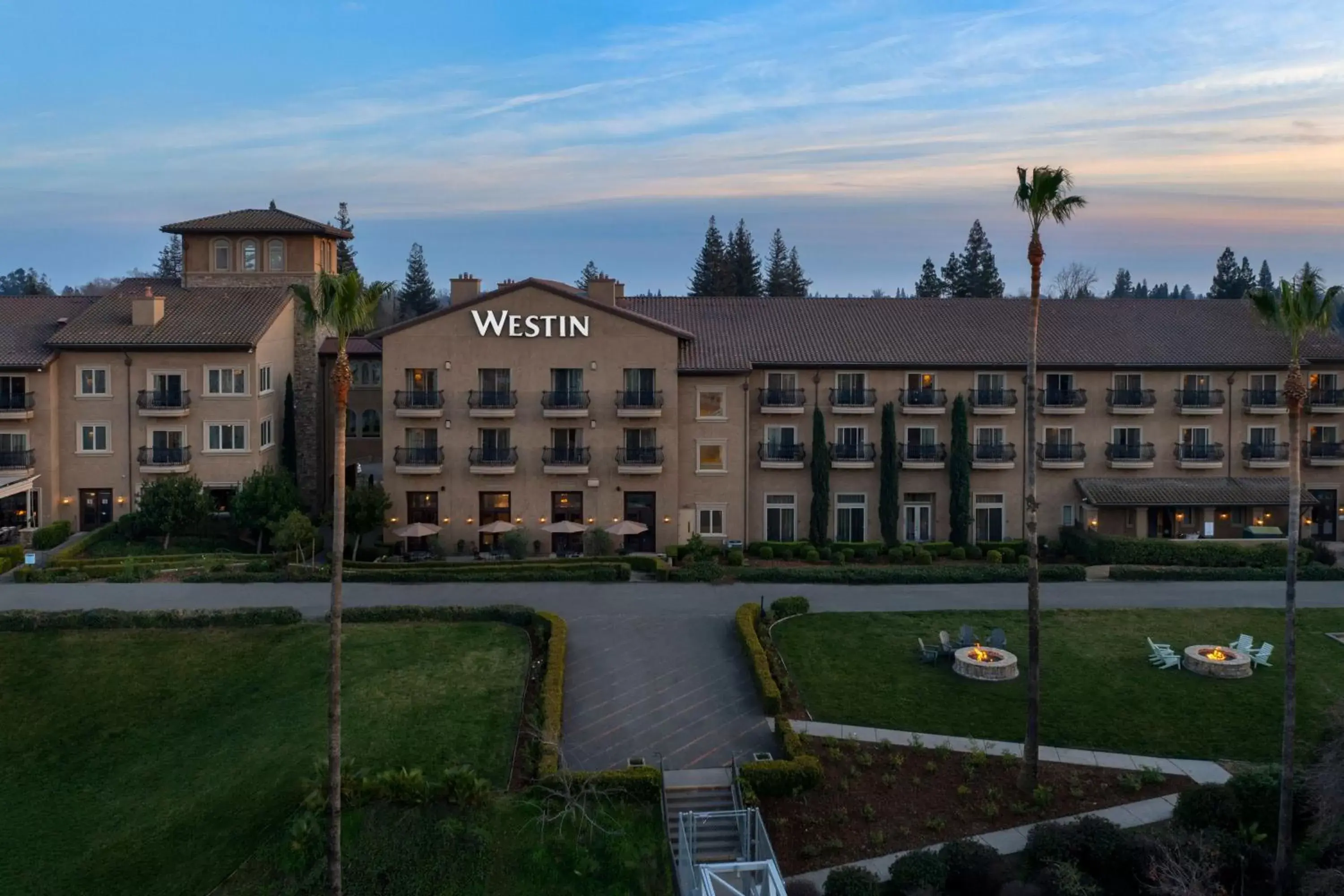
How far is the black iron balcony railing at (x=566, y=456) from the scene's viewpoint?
44.7 metres

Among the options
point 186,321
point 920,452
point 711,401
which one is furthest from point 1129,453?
point 186,321

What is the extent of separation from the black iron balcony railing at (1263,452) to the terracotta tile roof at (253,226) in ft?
144

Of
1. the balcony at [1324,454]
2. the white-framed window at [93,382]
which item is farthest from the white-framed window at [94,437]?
the balcony at [1324,454]

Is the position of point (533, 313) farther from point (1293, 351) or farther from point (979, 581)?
point (1293, 351)

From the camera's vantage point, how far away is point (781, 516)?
4619 centimetres

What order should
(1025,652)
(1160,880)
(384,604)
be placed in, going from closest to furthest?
(1160,880)
(1025,652)
(384,604)

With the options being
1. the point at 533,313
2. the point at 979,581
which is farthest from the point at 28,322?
the point at 979,581

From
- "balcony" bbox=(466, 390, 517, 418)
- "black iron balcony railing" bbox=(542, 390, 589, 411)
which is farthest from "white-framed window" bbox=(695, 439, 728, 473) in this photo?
"balcony" bbox=(466, 390, 517, 418)

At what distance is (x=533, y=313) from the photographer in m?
44.6

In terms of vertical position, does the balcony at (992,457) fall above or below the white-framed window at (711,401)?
below

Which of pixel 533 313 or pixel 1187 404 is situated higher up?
pixel 533 313

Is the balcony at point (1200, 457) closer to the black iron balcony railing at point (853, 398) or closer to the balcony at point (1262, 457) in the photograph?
the balcony at point (1262, 457)

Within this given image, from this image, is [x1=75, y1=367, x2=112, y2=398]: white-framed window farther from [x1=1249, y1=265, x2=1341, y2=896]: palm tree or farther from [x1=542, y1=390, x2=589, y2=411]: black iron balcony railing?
[x1=1249, y1=265, x2=1341, y2=896]: palm tree

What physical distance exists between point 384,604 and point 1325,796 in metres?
26.4
